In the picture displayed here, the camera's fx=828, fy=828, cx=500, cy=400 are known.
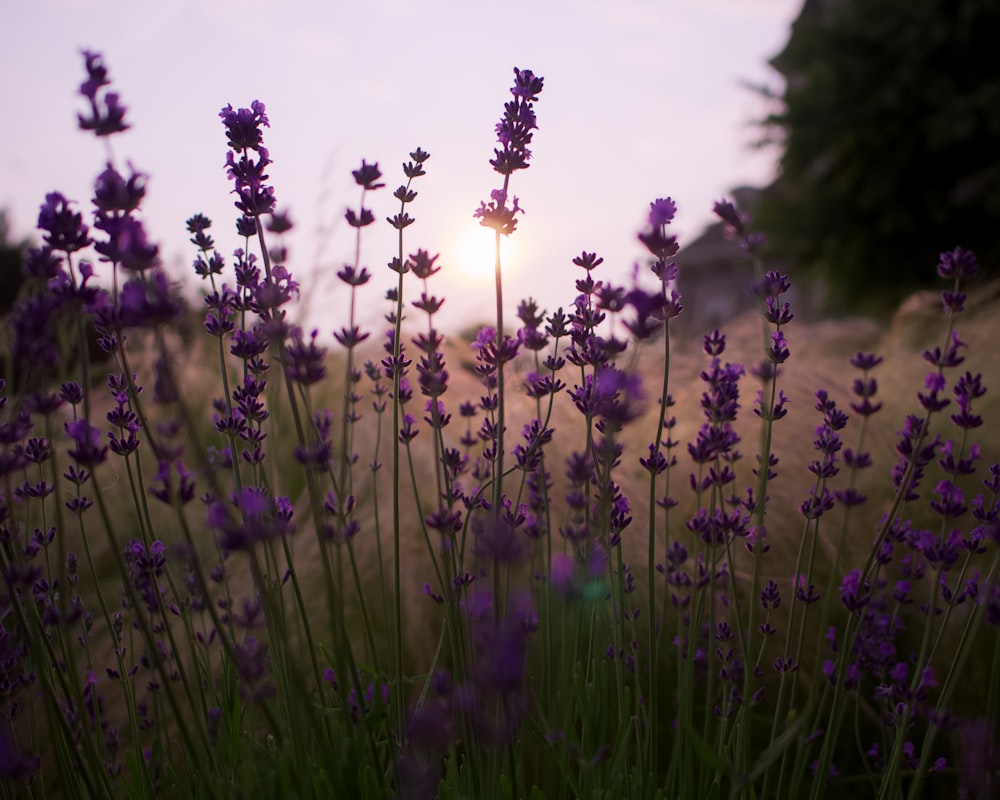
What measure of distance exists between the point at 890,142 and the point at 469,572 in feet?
43.4

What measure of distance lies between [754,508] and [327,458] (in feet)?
2.86

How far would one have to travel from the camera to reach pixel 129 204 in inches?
41.1

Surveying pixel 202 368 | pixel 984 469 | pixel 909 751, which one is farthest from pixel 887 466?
pixel 202 368

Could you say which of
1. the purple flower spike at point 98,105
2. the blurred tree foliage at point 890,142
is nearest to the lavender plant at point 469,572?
the purple flower spike at point 98,105

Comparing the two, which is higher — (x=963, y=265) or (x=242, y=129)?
(x=242, y=129)

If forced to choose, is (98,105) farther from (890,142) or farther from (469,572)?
(890,142)

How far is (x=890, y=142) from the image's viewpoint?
1277 cm

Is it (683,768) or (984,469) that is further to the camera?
(984,469)

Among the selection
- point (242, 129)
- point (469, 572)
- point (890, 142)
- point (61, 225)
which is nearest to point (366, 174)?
point (242, 129)

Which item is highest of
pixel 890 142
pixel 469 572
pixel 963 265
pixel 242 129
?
pixel 890 142

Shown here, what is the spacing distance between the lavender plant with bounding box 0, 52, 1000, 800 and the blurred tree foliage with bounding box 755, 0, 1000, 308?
422 inches

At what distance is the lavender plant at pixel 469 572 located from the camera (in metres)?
1.07

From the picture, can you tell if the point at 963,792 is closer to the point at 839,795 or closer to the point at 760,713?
the point at 839,795

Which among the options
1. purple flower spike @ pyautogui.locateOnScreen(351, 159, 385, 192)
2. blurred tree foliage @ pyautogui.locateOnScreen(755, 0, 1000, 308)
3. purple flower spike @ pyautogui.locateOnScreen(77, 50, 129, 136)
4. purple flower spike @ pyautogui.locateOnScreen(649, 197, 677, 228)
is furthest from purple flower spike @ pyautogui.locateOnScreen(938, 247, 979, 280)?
blurred tree foliage @ pyautogui.locateOnScreen(755, 0, 1000, 308)
